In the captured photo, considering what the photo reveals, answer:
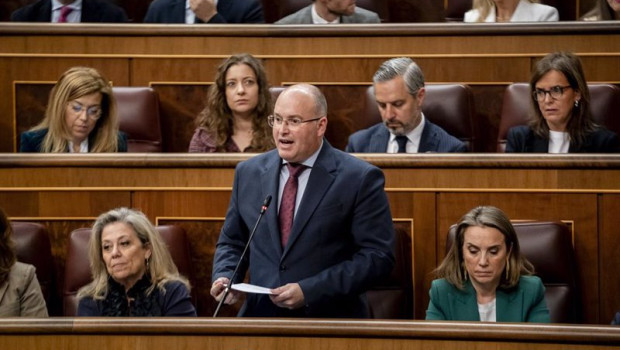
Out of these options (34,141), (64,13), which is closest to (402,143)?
(34,141)

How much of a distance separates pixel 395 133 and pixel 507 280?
0.38m

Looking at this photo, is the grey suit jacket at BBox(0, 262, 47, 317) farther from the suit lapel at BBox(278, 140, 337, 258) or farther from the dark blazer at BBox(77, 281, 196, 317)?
the suit lapel at BBox(278, 140, 337, 258)

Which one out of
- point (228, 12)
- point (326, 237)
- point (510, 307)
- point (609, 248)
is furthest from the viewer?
point (228, 12)

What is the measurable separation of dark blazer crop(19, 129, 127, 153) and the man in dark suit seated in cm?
37

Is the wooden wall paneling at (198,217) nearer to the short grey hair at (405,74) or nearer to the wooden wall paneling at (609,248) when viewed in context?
the short grey hair at (405,74)

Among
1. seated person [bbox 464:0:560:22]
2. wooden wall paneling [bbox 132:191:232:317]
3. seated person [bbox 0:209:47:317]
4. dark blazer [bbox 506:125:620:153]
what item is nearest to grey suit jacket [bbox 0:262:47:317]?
seated person [bbox 0:209:47:317]

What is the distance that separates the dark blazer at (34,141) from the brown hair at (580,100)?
621mm

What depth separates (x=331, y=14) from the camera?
2031 mm

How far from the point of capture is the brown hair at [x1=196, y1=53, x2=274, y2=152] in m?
1.73

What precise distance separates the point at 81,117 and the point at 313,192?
A: 0.58 meters

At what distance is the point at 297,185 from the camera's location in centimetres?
127

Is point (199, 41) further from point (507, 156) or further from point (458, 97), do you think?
point (507, 156)

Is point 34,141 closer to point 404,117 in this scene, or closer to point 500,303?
point 404,117

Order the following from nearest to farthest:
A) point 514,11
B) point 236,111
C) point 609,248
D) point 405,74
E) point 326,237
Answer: point 326,237 < point 609,248 < point 405,74 < point 236,111 < point 514,11
